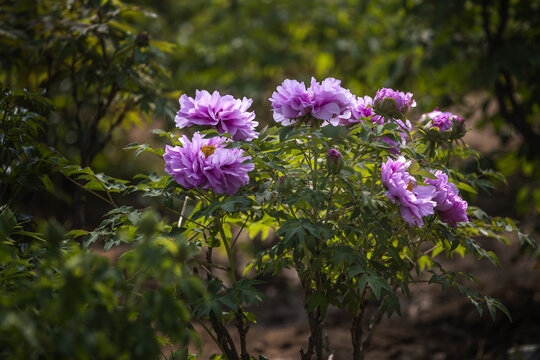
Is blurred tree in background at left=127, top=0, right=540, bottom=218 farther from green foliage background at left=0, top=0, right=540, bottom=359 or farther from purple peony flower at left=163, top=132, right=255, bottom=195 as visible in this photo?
purple peony flower at left=163, top=132, right=255, bottom=195

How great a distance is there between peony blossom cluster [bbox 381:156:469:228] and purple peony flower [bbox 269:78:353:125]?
187 mm

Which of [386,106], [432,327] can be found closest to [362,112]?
[386,106]

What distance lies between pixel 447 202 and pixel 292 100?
470 mm

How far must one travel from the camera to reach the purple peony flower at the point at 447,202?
1.18 m

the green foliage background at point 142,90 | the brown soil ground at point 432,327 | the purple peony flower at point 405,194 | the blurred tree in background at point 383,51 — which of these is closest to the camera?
the green foliage background at point 142,90

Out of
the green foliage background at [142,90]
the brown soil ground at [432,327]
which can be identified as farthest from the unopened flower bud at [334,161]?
the brown soil ground at [432,327]

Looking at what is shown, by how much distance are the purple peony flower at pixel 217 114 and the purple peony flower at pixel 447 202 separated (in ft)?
1.67

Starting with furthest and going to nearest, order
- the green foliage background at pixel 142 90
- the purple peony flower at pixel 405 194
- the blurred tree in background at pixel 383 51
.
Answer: the blurred tree in background at pixel 383 51 → the purple peony flower at pixel 405 194 → the green foliage background at pixel 142 90

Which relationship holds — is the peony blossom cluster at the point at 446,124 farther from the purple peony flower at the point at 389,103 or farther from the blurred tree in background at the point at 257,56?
the blurred tree in background at the point at 257,56

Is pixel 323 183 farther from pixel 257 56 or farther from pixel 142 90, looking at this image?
pixel 257 56

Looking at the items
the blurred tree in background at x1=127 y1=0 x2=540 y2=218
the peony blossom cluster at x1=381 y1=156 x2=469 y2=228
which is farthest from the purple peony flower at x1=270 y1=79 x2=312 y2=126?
the blurred tree in background at x1=127 y1=0 x2=540 y2=218

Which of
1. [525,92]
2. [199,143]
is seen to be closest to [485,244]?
[525,92]

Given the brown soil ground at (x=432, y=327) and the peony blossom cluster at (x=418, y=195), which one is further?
the brown soil ground at (x=432, y=327)

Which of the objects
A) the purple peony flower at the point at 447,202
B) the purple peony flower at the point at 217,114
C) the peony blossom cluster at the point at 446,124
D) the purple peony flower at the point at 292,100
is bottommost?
the purple peony flower at the point at 447,202
